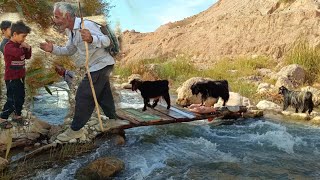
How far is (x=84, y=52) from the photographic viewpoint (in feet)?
16.7

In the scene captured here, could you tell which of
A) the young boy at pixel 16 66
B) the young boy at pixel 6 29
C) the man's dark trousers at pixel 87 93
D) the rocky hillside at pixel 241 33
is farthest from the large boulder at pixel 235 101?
the rocky hillside at pixel 241 33

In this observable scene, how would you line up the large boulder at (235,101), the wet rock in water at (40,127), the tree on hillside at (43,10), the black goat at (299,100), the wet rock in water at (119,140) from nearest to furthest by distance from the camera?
the tree on hillside at (43,10) → the wet rock in water at (40,127) → the wet rock in water at (119,140) → the black goat at (299,100) → the large boulder at (235,101)

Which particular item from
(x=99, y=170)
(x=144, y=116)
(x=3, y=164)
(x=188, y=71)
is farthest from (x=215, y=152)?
(x=188, y=71)

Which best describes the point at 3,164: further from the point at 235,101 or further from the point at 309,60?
the point at 309,60

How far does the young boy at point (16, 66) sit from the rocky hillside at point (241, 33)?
16.0 meters

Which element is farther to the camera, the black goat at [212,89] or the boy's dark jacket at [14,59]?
the black goat at [212,89]

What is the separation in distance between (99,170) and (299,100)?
6.37 m

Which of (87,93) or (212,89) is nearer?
(87,93)

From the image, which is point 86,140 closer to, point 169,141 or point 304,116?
point 169,141

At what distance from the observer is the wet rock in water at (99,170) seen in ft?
17.2

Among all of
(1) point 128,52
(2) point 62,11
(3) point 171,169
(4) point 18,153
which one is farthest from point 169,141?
(1) point 128,52

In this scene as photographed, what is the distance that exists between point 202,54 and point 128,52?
6.89m

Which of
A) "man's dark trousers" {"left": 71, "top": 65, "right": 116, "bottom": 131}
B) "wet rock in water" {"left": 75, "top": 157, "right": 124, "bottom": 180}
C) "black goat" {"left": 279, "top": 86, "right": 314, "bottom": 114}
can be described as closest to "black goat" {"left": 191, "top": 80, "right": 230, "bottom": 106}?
"black goat" {"left": 279, "top": 86, "right": 314, "bottom": 114}

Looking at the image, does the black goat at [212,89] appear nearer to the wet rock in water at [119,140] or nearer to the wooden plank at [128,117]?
the wooden plank at [128,117]
